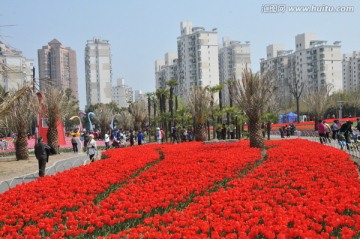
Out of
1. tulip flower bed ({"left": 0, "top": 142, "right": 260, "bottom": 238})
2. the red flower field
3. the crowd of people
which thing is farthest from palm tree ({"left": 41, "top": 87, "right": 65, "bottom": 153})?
the red flower field

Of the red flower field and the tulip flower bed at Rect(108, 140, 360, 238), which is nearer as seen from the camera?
the tulip flower bed at Rect(108, 140, 360, 238)

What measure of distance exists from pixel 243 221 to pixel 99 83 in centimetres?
15559

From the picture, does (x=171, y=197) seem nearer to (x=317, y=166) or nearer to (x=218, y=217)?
(x=218, y=217)

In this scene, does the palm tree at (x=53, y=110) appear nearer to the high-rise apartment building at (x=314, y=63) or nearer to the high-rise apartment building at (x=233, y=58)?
the high-rise apartment building at (x=314, y=63)

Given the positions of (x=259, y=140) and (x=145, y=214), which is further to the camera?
(x=259, y=140)

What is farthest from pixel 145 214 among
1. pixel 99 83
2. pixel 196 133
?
pixel 99 83

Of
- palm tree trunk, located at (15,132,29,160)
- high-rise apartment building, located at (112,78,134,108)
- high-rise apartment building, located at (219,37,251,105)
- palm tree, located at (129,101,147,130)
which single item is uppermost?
high-rise apartment building, located at (219,37,251,105)

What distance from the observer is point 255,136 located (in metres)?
21.2

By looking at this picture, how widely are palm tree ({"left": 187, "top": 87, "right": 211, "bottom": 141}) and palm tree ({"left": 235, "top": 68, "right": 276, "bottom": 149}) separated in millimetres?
9924

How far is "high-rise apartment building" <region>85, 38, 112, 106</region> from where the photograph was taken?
6240 inches

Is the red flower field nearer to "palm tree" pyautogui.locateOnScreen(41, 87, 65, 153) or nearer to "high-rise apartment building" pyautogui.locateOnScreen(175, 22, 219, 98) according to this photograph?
"palm tree" pyautogui.locateOnScreen(41, 87, 65, 153)

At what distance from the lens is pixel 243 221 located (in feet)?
21.7

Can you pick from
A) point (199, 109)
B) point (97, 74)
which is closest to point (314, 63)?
point (97, 74)

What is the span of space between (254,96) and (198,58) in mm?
94861
